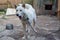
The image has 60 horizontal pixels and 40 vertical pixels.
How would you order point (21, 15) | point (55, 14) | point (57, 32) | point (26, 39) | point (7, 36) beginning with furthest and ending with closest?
1. point (55, 14)
2. point (57, 32)
3. point (7, 36)
4. point (26, 39)
5. point (21, 15)

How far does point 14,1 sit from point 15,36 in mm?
3649

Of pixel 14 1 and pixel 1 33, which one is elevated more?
pixel 14 1

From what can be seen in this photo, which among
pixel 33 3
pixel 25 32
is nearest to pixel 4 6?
pixel 33 3

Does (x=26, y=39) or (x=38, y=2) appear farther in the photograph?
(x=38, y=2)

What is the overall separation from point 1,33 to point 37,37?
985mm

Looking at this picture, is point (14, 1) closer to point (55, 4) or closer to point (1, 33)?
point (55, 4)

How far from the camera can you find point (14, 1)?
7.25m

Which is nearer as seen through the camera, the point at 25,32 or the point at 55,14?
the point at 25,32

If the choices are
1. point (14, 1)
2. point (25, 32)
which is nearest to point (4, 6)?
point (14, 1)

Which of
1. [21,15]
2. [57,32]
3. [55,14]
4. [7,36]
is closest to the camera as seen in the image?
[21,15]

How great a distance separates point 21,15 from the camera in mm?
3244

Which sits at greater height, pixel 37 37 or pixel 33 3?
pixel 33 3

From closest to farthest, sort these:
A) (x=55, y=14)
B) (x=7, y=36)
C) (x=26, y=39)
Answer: (x=26, y=39), (x=7, y=36), (x=55, y=14)

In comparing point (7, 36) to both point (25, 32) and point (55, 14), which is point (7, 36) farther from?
point (55, 14)
